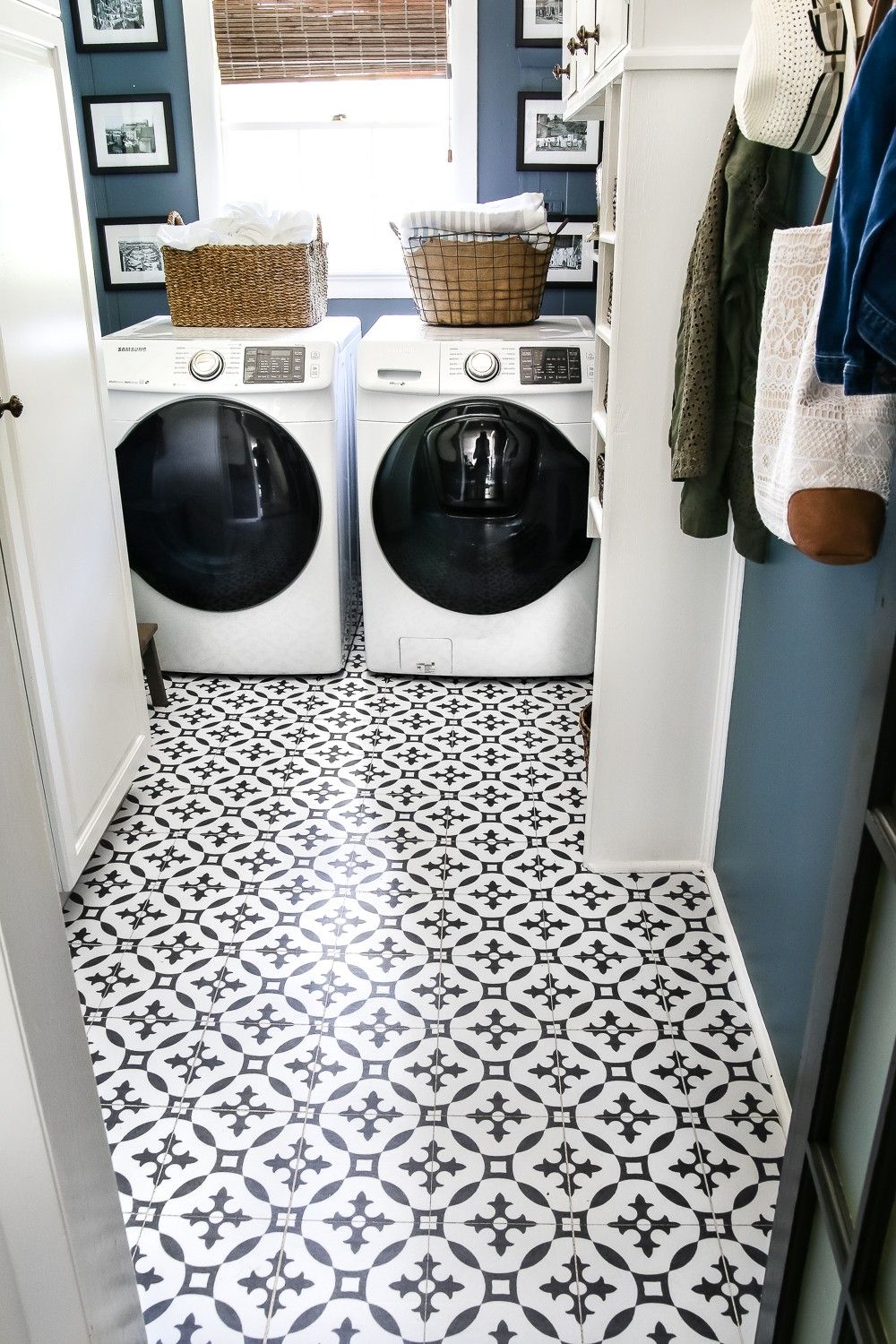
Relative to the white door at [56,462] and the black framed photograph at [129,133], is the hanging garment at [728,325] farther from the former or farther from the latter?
the black framed photograph at [129,133]

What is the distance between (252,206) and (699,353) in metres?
1.71

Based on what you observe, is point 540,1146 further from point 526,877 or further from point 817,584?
point 817,584

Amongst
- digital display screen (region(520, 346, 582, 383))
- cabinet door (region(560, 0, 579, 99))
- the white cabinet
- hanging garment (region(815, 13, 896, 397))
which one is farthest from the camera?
digital display screen (region(520, 346, 582, 383))

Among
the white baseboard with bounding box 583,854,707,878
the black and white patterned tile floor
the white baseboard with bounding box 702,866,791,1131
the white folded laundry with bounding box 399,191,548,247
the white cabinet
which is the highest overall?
the white cabinet

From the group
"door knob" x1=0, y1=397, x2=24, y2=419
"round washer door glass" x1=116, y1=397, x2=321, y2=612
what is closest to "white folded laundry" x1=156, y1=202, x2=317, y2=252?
"round washer door glass" x1=116, y1=397, x2=321, y2=612

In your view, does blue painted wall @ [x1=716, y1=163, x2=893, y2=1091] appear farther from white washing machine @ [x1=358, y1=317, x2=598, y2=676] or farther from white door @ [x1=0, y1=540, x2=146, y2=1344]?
white washing machine @ [x1=358, y1=317, x2=598, y2=676]

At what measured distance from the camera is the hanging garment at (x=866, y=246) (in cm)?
72

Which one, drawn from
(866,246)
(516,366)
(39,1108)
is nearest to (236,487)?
(516,366)

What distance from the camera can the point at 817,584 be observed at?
5.09 feet

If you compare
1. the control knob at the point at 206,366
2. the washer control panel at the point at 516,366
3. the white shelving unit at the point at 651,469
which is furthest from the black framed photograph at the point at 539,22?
the control knob at the point at 206,366

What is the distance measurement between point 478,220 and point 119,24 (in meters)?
1.34

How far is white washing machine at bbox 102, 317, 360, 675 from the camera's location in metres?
2.90

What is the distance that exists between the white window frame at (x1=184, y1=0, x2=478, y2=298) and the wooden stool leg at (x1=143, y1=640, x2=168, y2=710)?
1.33m

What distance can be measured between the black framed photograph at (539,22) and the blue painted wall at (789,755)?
1943 mm
